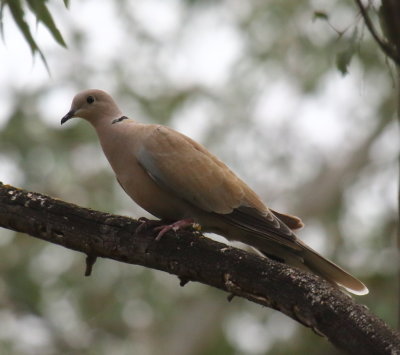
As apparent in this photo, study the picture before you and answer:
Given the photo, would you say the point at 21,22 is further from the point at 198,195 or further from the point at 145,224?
the point at 198,195

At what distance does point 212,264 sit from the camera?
3.38 metres

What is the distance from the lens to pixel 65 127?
994 centimetres

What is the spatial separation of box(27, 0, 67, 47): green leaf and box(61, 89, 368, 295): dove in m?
1.22

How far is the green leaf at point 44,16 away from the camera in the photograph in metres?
3.31

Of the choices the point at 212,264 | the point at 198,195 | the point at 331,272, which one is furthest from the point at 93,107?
the point at 212,264

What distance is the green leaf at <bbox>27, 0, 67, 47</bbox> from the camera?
3305mm

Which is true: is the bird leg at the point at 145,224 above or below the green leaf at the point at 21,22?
below

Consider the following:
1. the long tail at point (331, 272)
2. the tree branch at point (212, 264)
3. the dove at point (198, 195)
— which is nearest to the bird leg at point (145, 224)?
the tree branch at point (212, 264)

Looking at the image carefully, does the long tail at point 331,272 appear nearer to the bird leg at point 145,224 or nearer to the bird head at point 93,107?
the bird leg at point 145,224

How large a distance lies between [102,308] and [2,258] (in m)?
1.43

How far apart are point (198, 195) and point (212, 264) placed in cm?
110

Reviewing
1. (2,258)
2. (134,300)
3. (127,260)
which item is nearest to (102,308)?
(134,300)

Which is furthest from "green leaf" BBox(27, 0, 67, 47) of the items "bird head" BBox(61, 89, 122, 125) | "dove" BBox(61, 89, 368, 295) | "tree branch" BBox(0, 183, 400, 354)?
"bird head" BBox(61, 89, 122, 125)

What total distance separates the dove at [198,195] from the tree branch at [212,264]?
678mm
